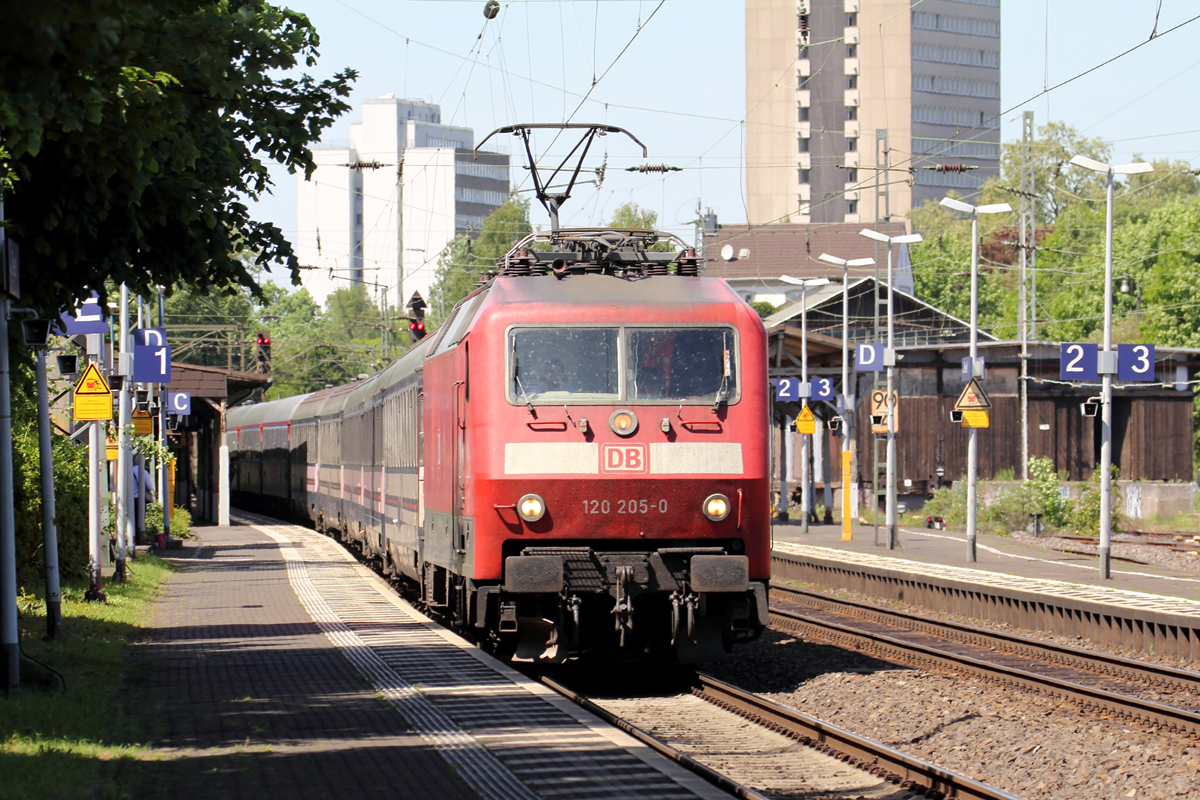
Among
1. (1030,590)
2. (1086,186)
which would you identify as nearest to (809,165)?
(1086,186)

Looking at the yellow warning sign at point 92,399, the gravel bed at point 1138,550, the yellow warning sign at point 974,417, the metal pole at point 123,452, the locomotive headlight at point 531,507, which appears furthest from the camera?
the gravel bed at point 1138,550

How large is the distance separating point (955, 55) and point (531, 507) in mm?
128466

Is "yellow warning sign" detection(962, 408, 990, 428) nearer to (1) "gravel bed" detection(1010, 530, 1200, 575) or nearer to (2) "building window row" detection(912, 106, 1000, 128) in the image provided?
(1) "gravel bed" detection(1010, 530, 1200, 575)

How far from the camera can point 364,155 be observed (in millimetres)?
140250

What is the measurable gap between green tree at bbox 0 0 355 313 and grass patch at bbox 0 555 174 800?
3.17 m

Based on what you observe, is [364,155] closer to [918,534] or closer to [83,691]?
[918,534]

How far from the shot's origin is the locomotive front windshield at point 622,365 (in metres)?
11.6

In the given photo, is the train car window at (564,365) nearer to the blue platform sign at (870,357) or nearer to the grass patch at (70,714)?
the grass patch at (70,714)

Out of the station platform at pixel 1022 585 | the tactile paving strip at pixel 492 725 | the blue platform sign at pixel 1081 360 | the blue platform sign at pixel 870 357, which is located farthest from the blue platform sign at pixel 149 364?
the blue platform sign at pixel 870 357

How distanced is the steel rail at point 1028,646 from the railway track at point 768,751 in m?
4.44

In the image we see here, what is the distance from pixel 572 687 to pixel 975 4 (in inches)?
5095

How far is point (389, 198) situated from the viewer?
12900 cm

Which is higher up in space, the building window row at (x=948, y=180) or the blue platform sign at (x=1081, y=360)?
the building window row at (x=948, y=180)

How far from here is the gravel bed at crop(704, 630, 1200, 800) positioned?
920 cm
